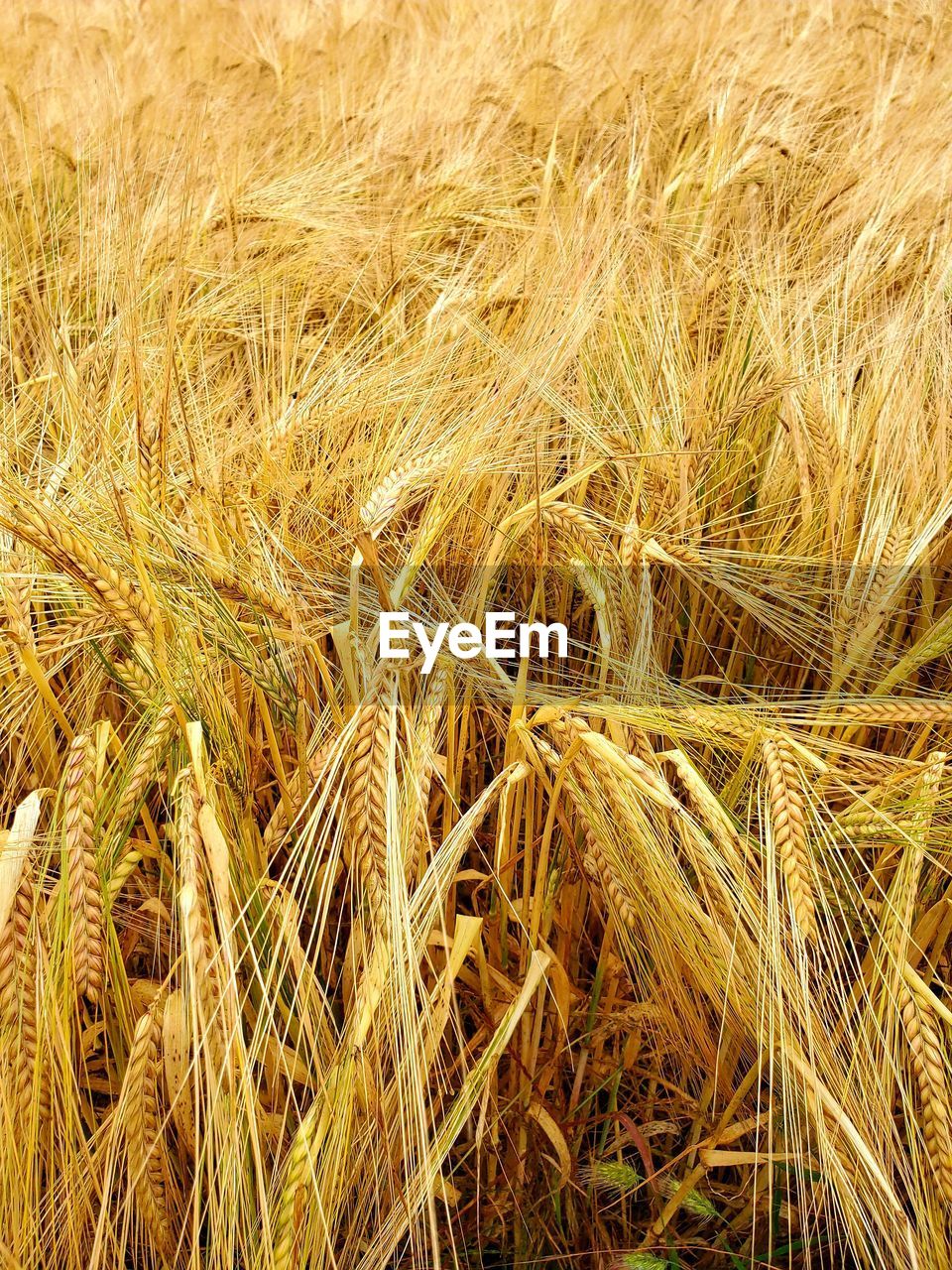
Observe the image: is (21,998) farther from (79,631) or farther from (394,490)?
(394,490)

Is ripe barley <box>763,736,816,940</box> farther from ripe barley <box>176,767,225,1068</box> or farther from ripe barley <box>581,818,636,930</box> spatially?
ripe barley <box>176,767,225,1068</box>

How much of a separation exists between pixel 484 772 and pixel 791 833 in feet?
1.51

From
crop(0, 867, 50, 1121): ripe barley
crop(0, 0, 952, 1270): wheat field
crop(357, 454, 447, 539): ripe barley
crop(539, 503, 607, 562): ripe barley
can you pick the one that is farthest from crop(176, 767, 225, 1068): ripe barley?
crop(539, 503, 607, 562): ripe barley

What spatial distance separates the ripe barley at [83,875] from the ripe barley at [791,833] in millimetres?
467

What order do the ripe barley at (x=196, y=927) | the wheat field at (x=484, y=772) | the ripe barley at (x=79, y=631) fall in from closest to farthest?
the ripe barley at (x=196, y=927), the wheat field at (x=484, y=772), the ripe barley at (x=79, y=631)

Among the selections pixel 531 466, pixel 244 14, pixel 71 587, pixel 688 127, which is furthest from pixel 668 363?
pixel 244 14

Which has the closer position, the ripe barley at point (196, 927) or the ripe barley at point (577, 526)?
the ripe barley at point (196, 927)

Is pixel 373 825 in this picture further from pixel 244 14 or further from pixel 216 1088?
pixel 244 14

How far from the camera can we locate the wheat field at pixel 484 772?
28.3 inches

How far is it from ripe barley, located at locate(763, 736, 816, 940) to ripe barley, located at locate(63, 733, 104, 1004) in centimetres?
47

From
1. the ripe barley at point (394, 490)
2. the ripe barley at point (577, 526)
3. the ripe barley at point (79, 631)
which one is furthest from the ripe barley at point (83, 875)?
the ripe barley at point (577, 526)

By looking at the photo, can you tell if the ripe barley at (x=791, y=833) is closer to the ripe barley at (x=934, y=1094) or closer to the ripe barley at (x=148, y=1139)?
the ripe barley at (x=934, y=1094)

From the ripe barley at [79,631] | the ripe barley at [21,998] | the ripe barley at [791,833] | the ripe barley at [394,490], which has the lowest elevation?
the ripe barley at [21,998]

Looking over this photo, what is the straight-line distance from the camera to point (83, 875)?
0.71 meters
